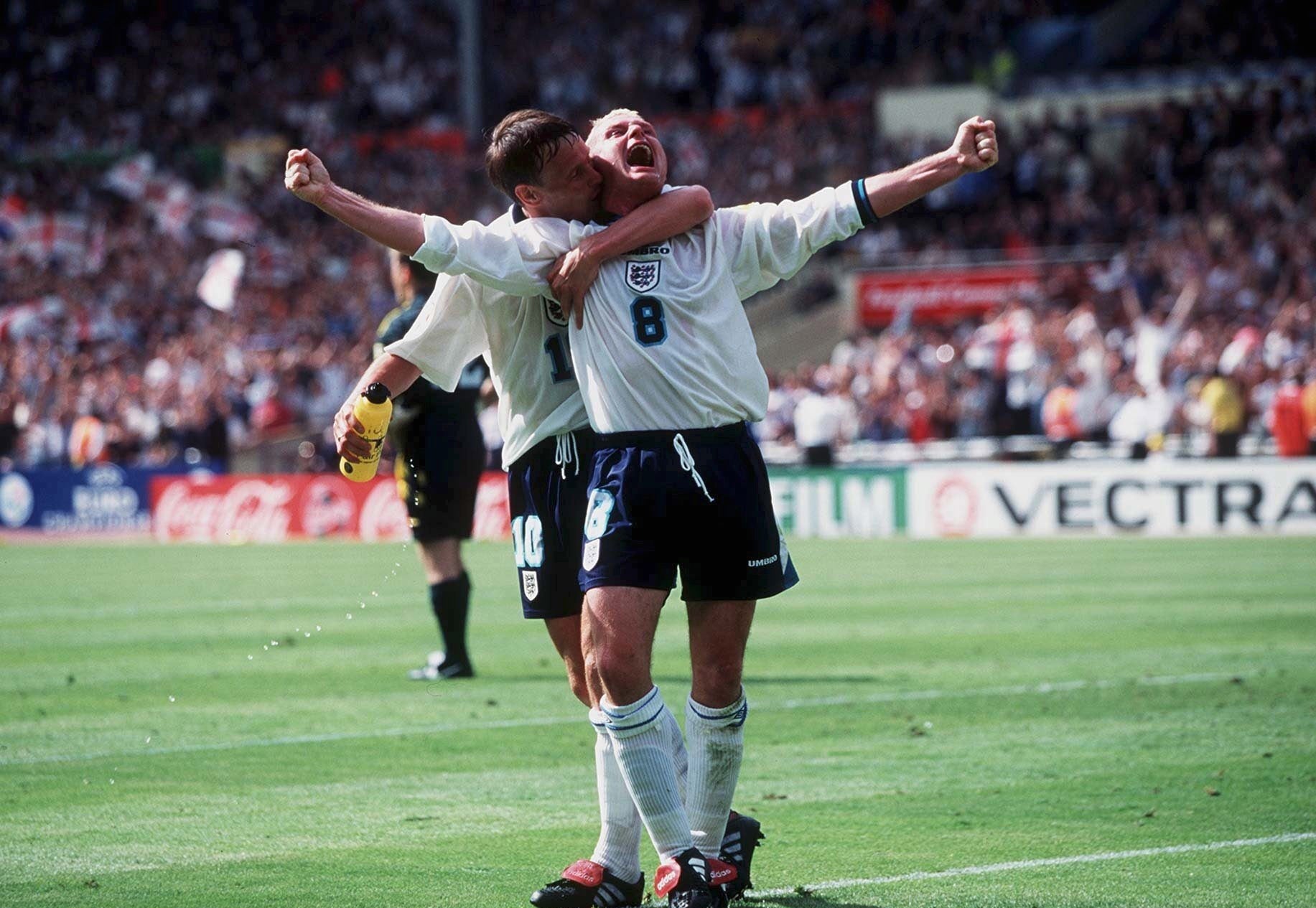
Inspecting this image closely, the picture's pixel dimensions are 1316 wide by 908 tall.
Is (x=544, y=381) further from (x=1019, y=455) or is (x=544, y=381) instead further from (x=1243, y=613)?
(x=1019, y=455)

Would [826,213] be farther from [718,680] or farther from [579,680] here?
[579,680]

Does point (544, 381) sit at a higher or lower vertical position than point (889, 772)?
higher

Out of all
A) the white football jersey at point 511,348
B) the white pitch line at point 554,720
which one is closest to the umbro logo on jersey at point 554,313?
the white football jersey at point 511,348

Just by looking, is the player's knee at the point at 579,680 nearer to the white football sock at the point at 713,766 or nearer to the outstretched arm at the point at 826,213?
the white football sock at the point at 713,766

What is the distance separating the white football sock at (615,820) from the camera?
546cm

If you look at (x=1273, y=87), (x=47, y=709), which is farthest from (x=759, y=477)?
(x=1273, y=87)

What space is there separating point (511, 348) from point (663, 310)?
0.53 metres

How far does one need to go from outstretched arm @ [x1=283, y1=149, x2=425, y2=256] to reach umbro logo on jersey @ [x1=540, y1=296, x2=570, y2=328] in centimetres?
50

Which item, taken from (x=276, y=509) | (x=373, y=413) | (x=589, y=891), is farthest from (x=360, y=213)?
(x=276, y=509)

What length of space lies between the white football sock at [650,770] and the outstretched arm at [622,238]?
1.06 m

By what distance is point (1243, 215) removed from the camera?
30609 millimetres

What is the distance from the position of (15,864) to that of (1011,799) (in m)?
3.39

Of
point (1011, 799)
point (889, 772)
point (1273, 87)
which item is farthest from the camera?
point (1273, 87)

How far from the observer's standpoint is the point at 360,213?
515 cm
